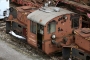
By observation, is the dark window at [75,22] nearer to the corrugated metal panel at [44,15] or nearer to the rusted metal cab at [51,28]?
the rusted metal cab at [51,28]

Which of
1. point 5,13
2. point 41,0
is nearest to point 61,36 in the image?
point 5,13

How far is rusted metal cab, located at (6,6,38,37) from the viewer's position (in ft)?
44.5

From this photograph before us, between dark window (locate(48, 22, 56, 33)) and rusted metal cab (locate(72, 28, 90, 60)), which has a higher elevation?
dark window (locate(48, 22, 56, 33))

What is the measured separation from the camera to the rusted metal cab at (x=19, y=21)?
13.5m

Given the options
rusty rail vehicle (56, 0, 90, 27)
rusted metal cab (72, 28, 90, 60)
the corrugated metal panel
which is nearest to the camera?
rusted metal cab (72, 28, 90, 60)

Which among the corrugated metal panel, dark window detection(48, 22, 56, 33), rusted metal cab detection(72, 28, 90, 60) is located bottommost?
rusted metal cab detection(72, 28, 90, 60)

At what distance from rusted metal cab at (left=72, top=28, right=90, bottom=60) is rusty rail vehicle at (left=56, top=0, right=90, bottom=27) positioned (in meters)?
3.36

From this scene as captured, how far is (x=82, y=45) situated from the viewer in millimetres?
10977

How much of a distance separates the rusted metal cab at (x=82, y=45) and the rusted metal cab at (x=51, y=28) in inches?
31.1

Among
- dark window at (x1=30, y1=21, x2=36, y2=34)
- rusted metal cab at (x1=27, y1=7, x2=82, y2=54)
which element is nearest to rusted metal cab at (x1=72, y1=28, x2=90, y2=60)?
rusted metal cab at (x1=27, y1=7, x2=82, y2=54)

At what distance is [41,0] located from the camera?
19.2 metres

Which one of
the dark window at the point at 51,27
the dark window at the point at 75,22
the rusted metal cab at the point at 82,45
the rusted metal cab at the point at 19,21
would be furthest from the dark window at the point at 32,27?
the rusted metal cab at the point at 82,45

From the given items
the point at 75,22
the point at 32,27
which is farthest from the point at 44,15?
the point at 75,22

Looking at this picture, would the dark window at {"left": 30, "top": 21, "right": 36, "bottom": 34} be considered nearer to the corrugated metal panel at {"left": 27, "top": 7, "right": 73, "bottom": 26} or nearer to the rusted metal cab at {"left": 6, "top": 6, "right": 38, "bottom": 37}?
the corrugated metal panel at {"left": 27, "top": 7, "right": 73, "bottom": 26}
